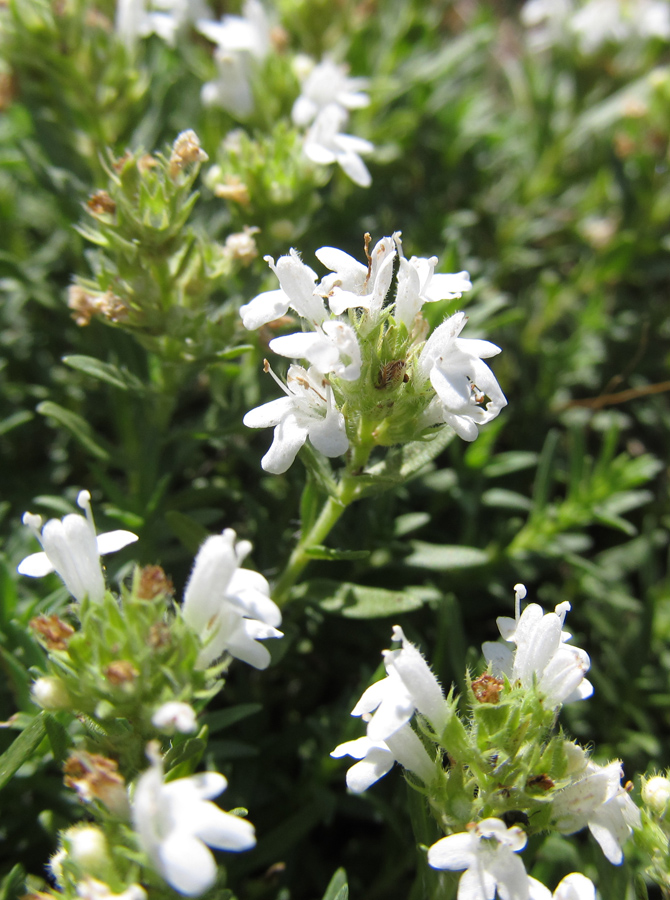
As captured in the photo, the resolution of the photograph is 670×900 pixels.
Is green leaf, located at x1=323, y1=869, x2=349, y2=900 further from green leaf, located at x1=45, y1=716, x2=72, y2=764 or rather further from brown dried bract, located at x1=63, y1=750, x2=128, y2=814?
green leaf, located at x1=45, y1=716, x2=72, y2=764

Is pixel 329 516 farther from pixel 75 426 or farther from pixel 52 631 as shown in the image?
A: pixel 75 426

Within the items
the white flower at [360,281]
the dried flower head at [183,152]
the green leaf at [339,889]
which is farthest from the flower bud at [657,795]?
the dried flower head at [183,152]

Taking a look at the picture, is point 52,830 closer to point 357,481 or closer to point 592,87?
point 357,481

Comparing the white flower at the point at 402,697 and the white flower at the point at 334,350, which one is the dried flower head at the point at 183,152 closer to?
the white flower at the point at 334,350

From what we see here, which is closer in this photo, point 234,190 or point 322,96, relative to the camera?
point 234,190

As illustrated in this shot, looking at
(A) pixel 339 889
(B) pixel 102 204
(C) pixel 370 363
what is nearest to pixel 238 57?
(B) pixel 102 204

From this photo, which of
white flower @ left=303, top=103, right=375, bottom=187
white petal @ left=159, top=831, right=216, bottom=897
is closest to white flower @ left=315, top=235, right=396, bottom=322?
white flower @ left=303, top=103, right=375, bottom=187
